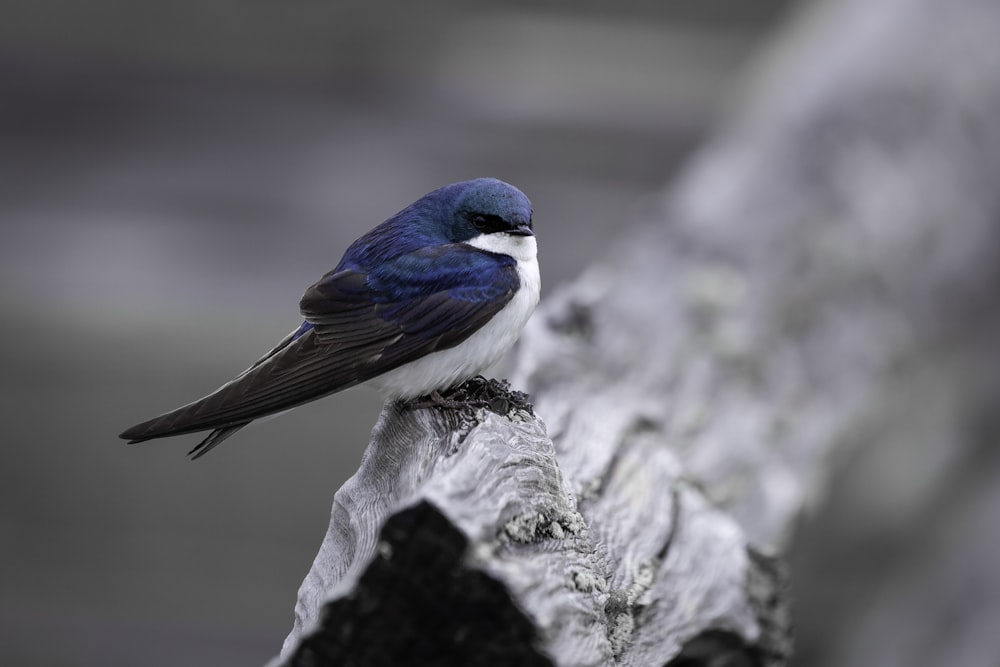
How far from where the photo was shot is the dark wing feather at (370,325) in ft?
6.12

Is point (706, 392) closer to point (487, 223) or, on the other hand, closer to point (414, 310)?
point (487, 223)

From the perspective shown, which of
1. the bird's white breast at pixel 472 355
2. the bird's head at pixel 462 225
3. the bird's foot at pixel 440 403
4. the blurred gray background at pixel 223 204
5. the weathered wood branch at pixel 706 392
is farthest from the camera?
the blurred gray background at pixel 223 204

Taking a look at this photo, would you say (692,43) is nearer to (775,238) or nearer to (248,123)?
(248,123)

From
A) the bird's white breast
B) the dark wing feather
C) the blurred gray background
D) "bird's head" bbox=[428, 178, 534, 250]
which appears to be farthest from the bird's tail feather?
the blurred gray background

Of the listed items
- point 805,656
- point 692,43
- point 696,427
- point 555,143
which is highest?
point 692,43

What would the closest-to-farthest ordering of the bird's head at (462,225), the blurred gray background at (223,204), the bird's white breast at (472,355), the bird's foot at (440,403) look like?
the bird's foot at (440,403) < the bird's white breast at (472,355) < the bird's head at (462,225) < the blurred gray background at (223,204)

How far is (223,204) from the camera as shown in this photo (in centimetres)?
628

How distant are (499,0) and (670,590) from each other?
597 centimetres

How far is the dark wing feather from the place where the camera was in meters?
1.87

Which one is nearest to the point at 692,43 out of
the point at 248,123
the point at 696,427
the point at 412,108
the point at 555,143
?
the point at 555,143

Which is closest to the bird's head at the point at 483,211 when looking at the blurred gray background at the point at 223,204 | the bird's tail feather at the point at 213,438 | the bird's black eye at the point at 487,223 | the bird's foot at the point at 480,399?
the bird's black eye at the point at 487,223

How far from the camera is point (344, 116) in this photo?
292 inches

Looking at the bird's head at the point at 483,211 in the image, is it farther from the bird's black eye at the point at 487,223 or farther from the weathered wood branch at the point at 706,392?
the weathered wood branch at the point at 706,392

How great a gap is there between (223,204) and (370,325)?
4.53 meters
